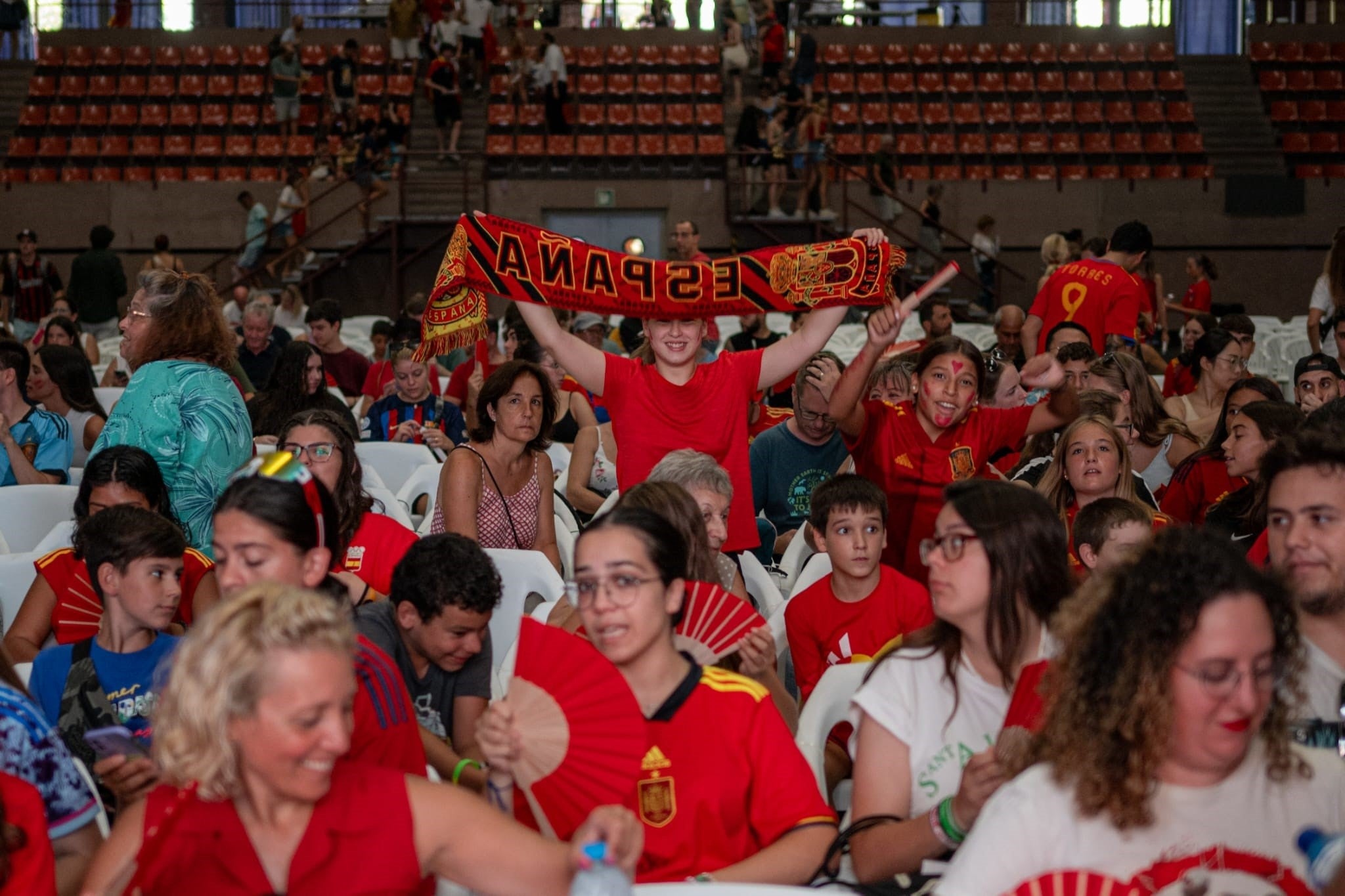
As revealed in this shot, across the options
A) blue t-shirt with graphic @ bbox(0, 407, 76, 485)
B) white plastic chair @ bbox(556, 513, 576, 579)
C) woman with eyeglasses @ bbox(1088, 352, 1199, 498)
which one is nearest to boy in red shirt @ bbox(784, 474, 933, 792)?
white plastic chair @ bbox(556, 513, 576, 579)

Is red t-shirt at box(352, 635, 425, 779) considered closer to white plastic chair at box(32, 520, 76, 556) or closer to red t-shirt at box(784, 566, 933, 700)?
red t-shirt at box(784, 566, 933, 700)

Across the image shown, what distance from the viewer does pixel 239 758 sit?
1.79 meters

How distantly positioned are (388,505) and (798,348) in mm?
1539

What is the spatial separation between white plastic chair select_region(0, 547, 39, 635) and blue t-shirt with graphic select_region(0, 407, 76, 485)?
129 cm

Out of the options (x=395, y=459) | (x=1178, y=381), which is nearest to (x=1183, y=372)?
(x=1178, y=381)

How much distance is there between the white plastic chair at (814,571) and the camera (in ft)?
12.1

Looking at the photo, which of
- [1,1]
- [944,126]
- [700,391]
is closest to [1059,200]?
[944,126]

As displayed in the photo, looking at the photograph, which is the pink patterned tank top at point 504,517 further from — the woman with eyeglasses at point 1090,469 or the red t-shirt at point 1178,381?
the red t-shirt at point 1178,381

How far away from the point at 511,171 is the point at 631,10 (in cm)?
476

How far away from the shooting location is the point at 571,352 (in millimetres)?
3793

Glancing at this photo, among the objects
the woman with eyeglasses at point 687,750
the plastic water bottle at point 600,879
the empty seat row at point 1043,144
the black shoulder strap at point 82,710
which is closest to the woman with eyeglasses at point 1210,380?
the woman with eyeglasses at point 687,750

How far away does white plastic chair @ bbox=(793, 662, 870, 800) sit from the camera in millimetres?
2688

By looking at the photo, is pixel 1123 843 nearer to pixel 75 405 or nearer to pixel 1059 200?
pixel 75 405

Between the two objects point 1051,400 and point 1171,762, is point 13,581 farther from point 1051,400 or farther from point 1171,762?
point 1171,762
